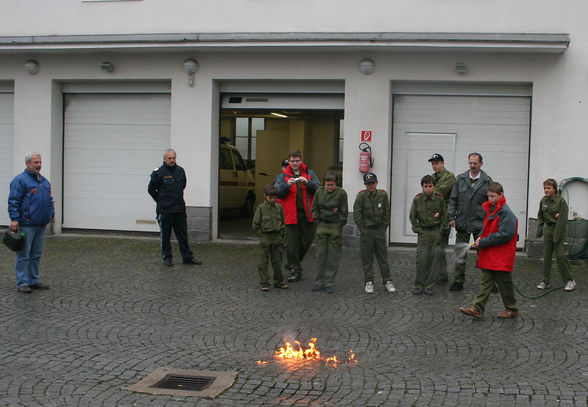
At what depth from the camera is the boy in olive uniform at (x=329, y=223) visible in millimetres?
8961

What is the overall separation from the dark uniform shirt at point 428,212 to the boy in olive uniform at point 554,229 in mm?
1375

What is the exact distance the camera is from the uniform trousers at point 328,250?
8.98m

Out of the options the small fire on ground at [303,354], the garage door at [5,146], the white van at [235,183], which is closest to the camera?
the small fire on ground at [303,354]

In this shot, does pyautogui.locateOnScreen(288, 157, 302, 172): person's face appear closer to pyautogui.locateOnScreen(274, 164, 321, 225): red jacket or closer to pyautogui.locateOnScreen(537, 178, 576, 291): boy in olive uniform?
pyautogui.locateOnScreen(274, 164, 321, 225): red jacket

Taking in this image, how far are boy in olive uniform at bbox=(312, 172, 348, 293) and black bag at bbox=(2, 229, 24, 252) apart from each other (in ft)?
12.2

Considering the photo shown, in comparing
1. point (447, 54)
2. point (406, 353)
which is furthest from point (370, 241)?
point (447, 54)

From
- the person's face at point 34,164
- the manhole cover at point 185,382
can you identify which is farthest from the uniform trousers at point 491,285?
the person's face at point 34,164

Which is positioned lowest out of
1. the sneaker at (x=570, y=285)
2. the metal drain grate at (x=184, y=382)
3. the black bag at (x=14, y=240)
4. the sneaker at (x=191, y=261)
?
the metal drain grate at (x=184, y=382)

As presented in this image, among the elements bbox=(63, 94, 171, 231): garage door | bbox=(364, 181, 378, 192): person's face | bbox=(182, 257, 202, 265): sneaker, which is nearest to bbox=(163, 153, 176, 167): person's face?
bbox=(182, 257, 202, 265): sneaker

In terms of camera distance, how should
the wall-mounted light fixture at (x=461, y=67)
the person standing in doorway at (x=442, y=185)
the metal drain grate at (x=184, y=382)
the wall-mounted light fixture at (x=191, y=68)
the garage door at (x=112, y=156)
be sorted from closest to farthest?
the metal drain grate at (x=184, y=382)
the person standing in doorway at (x=442, y=185)
the wall-mounted light fixture at (x=461, y=67)
the wall-mounted light fixture at (x=191, y=68)
the garage door at (x=112, y=156)

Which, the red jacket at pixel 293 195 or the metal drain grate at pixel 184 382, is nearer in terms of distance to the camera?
the metal drain grate at pixel 184 382

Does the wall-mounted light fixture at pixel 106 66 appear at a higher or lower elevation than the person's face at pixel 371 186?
higher

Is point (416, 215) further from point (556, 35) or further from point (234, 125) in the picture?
point (234, 125)

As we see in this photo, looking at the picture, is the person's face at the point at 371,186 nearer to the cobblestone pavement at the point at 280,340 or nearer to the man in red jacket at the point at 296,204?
the man in red jacket at the point at 296,204
